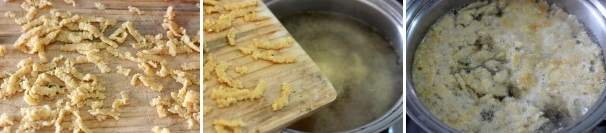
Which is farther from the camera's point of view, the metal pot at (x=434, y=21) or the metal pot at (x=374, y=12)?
the metal pot at (x=374, y=12)

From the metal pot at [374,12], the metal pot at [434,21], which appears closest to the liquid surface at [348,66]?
the metal pot at [374,12]

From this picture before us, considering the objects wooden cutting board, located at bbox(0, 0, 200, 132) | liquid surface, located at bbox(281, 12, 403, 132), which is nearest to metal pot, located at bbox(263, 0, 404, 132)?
liquid surface, located at bbox(281, 12, 403, 132)

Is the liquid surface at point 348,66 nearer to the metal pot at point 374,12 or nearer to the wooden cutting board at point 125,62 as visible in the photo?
the metal pot at point 374,12

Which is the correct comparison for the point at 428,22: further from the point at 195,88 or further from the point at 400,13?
the point at 195,88

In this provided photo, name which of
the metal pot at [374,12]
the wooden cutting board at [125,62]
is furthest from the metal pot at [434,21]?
the wooden cutting board at [125,62]

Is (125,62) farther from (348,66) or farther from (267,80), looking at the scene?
(348,66)
